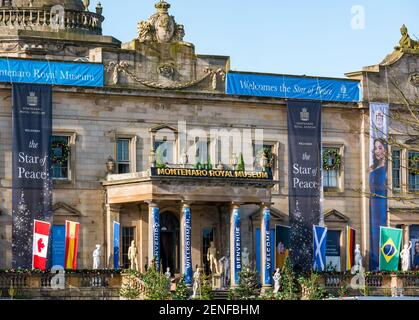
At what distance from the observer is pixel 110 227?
45.4 meters

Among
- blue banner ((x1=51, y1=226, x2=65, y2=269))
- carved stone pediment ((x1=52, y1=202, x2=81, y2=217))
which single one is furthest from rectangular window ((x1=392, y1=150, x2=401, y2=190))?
blue banner ((x1=51, y1=226, x2=65, y2=269))

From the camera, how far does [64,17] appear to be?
178 ft

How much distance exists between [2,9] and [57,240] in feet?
45.7

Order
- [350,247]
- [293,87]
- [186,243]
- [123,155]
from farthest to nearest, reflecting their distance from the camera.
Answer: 1. [350,247]
2. [293,87]
3. [123,155]
4. [186,243]

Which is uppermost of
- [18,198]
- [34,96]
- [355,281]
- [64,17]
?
[64,17]

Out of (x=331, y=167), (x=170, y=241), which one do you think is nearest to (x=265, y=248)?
(x=170, y=241)

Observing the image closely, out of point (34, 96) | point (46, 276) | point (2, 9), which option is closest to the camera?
point (46, 276)

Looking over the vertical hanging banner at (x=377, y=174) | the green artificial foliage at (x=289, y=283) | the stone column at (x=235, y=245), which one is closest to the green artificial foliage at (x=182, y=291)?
the stone column at (x=235, y=245)

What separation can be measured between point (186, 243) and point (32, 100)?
8401 millimetres

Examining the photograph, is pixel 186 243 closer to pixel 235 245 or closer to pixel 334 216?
pixel 235 245

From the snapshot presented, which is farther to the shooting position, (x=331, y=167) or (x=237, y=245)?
(x=331, y=167)
